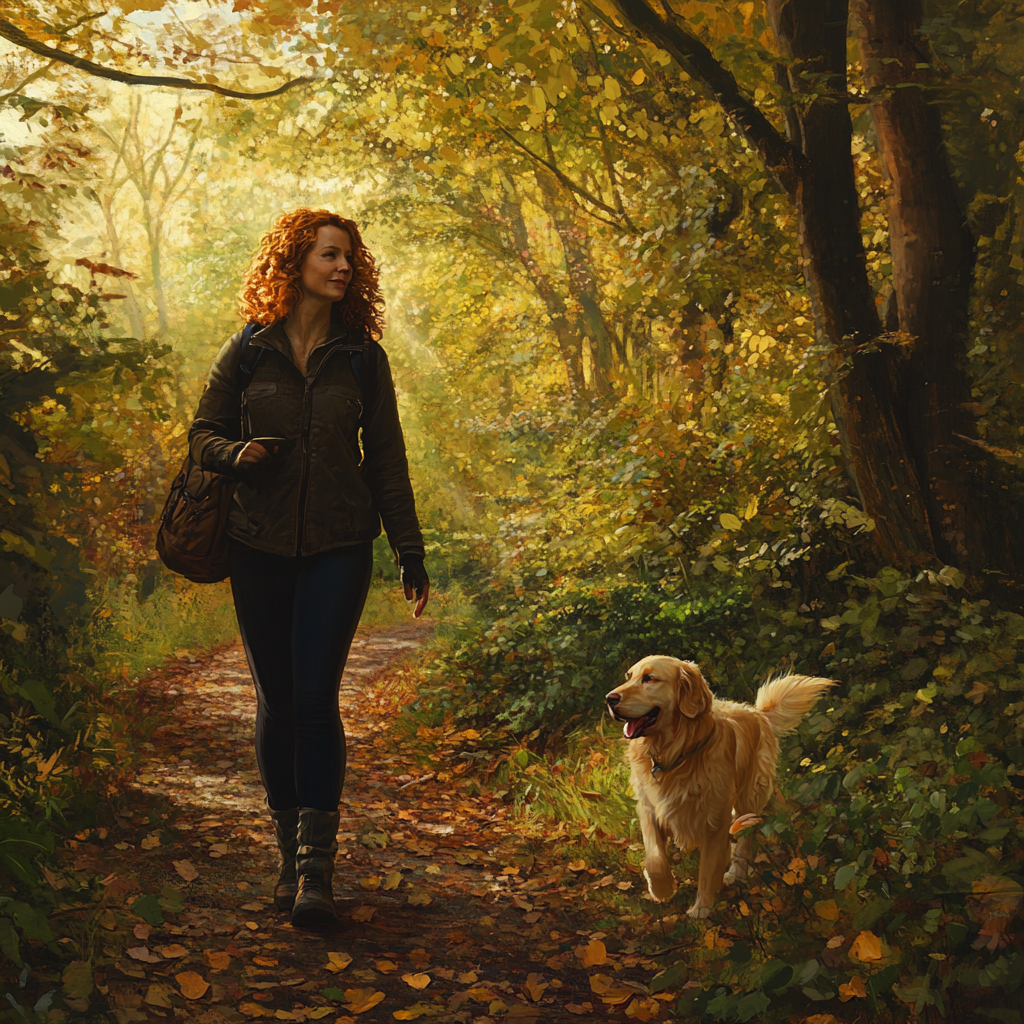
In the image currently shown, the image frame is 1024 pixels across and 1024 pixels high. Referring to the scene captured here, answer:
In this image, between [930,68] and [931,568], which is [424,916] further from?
[930,68]

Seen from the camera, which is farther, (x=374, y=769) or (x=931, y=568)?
(x=374, y=769)

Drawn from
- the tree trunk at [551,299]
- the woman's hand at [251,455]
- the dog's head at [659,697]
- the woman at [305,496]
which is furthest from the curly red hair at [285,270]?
the tree trunk at [551,299]

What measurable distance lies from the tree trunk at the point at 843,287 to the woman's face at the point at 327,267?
2581 millimetres

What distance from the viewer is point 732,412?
6375 mm

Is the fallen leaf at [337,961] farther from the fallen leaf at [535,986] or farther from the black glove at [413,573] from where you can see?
the black glove at [413,573]

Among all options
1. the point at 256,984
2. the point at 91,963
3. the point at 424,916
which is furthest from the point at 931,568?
the point at 91,963

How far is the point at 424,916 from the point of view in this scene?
3814 mm

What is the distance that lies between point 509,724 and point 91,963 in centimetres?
406

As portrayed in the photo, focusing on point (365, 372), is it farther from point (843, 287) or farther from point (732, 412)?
point (732, 412)

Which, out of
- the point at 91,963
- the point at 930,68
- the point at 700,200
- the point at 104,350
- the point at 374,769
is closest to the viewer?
the point at 91,963

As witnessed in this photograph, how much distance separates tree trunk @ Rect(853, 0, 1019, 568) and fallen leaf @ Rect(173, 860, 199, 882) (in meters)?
3.75

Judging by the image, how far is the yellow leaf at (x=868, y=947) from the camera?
104 inches

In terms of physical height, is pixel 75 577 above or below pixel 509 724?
above

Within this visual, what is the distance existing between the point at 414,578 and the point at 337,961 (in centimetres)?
133
